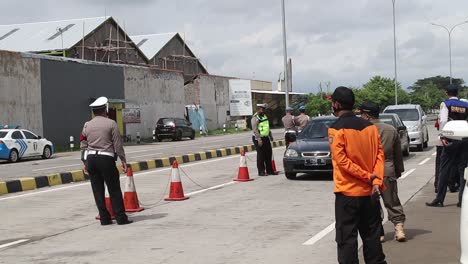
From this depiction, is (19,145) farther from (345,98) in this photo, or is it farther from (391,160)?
(345,98)

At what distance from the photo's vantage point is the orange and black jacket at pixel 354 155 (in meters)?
5.11

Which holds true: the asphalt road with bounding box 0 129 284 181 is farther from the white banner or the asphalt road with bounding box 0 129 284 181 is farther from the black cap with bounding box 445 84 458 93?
the white banner

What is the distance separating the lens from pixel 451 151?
9359 millimetres

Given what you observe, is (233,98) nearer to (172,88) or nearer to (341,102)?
(172,88)

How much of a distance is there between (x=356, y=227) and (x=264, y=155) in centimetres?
→ 1047

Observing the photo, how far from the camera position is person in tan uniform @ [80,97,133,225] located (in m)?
9.01

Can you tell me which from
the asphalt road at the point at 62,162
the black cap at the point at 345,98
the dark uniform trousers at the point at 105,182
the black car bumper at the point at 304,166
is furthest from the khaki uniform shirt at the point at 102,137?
the asphalt road at the point at 62,162

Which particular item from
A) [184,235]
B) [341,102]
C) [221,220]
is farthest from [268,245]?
[341,102]

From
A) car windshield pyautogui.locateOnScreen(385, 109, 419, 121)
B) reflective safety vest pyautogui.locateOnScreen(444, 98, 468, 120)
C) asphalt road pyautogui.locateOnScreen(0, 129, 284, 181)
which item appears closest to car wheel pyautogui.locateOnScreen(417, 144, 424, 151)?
car windshield pyautogui.locateOnScreen(385, 109, 419, 121)

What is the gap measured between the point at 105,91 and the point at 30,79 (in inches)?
293

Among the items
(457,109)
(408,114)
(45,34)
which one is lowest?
(408,114)

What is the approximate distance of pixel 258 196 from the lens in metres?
11.9

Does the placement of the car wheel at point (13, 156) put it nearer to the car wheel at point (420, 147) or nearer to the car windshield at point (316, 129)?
the car windshield at point (316, 129)

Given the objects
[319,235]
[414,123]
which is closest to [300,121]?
[414,123]
